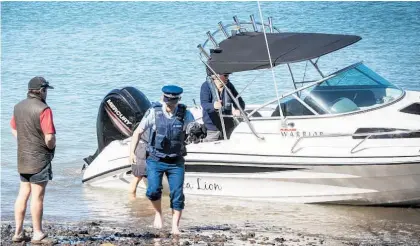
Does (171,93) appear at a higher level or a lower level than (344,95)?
higher

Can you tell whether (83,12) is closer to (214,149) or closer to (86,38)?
(86,38)

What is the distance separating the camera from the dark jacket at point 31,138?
8773mm

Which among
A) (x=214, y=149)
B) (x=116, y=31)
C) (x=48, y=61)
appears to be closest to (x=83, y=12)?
(x=116, y=31)

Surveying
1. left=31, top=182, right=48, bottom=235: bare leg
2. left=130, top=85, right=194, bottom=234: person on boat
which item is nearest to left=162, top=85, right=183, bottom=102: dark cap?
left=130, top=85, right=194, bottom=234: person on boat

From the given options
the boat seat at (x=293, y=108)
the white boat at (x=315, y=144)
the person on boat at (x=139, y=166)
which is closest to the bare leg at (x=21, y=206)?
the person on boat at (x=139, y=166)

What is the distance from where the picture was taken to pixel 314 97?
11.9m

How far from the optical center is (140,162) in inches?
473

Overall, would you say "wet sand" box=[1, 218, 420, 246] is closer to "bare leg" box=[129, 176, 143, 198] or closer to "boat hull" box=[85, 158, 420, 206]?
"boat hull" box=[85, 158, 420, 206]

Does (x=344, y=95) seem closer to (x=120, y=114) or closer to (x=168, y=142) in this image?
(x=120, y=114)

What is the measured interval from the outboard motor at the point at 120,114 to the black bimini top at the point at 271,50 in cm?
124

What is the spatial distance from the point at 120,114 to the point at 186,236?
3.83 m

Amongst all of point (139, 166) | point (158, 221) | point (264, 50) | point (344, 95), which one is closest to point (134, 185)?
point (139, 166)

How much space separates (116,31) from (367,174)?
2324cm

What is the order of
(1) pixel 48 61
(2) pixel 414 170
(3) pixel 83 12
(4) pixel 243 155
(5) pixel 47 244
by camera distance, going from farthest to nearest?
(3) pixel 83 12 < (1) pixel 48 61 < (4) pixel 243 155 < (2) pixel 414 170 < (5) pixel 47 244
